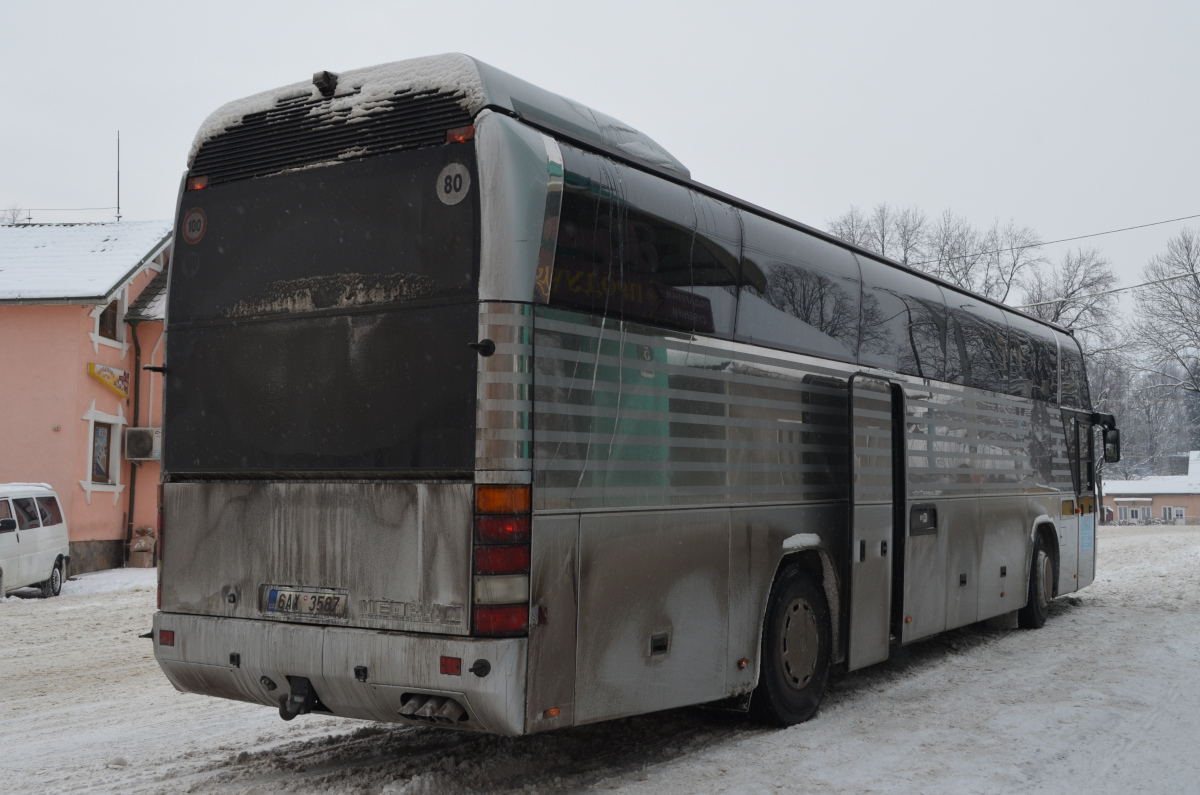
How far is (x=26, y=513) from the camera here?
1820 centimetres

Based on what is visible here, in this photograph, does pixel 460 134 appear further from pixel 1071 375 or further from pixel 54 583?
pixel 54 583

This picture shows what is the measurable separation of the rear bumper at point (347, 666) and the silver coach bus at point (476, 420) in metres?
0.01

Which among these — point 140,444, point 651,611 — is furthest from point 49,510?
point 651,611

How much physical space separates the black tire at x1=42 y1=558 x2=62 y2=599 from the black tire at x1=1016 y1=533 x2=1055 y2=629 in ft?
52.1

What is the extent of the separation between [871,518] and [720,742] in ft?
7.35

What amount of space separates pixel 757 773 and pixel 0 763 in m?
Result: 4.57

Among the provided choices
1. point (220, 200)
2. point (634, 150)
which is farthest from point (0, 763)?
point (634, 150)

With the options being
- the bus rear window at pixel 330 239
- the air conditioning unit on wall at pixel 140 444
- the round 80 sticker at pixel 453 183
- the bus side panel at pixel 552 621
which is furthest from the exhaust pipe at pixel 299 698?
the air conditioning unit on wall at pixel 140 444

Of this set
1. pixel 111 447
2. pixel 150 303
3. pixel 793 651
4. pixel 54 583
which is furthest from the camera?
pixel 150 303

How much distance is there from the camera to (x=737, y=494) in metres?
6.59

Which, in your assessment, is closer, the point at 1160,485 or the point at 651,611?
the point at 651,611

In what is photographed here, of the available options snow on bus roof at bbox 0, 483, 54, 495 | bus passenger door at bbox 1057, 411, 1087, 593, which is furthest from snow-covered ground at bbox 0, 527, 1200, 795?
snow on bus roof at bbox 0, 483, 54, 495

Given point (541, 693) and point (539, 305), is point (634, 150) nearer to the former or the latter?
point (539, 305)

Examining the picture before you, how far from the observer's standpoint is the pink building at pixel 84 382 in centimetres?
2334
